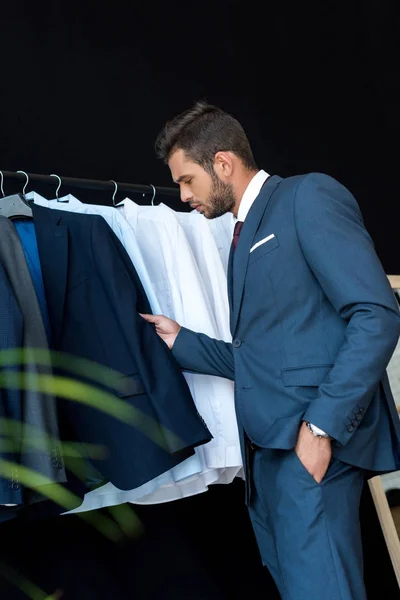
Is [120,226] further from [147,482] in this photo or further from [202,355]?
[147,482]

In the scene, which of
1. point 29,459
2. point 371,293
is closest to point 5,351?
point 29,459

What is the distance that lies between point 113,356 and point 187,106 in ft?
5.78

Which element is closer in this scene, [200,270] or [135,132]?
[200,270]

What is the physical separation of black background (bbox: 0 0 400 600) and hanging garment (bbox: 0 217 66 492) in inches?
26.9

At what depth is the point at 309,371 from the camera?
1.89 meters

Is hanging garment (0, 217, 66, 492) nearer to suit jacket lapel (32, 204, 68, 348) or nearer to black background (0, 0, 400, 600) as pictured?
suit jacket lapel (32, 204, 68, 348)

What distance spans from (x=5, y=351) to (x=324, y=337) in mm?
755

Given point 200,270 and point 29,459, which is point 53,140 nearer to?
point 200,270

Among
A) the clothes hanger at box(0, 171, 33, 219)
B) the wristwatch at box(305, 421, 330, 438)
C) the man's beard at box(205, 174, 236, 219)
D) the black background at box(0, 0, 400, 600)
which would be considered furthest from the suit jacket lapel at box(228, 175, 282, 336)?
the black background at box(0, 0, 400, 600)

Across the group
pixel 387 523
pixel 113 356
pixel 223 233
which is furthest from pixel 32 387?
pixel 387 523

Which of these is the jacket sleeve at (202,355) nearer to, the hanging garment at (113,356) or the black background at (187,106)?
the hanging garment at (113,356)

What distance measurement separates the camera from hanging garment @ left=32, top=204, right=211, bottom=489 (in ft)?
7.02

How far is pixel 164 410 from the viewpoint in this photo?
2162mm

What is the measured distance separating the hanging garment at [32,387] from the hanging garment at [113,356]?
0.14 metres
